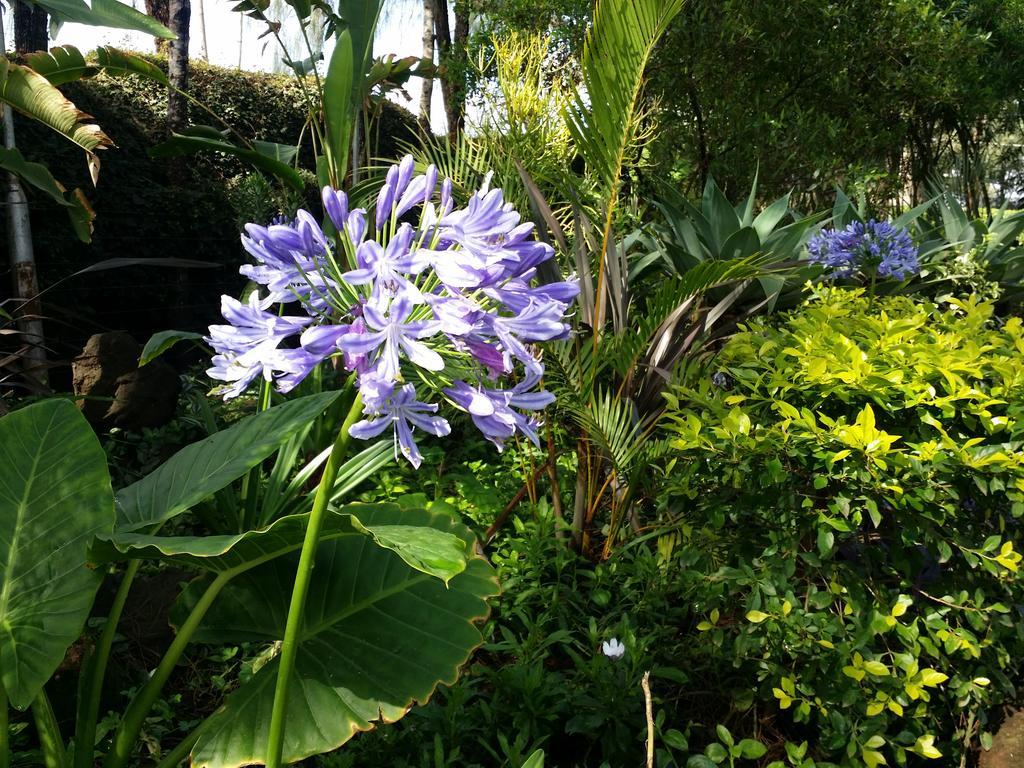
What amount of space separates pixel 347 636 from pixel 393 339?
3.14 feet

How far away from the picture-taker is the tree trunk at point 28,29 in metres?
7.79

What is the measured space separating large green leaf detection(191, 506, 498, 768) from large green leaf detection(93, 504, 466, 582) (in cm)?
27

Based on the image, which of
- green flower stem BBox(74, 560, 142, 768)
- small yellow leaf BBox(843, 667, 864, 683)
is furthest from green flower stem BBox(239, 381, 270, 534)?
small yellow leaf BBox(843, 667, 864, 683)

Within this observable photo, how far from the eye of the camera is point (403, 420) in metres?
1.03

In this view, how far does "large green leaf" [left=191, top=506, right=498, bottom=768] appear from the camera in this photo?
1500mm

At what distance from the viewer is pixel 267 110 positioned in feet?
25.1

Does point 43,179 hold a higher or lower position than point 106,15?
lower

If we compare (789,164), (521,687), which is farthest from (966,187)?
(521,687)

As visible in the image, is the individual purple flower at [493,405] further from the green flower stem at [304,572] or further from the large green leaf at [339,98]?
the large green leaf at [339,98]

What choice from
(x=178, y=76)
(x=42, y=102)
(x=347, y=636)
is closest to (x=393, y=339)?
(x=347, y=636)

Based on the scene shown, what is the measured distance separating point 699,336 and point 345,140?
1.91 m

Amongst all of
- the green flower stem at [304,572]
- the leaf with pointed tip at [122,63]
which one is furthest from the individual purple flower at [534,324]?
the leaf with pointed tip at [122,63]

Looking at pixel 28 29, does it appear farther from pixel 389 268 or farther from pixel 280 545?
pixel 389 268

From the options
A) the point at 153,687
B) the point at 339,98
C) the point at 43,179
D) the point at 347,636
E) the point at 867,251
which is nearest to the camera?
the point at 153,687
